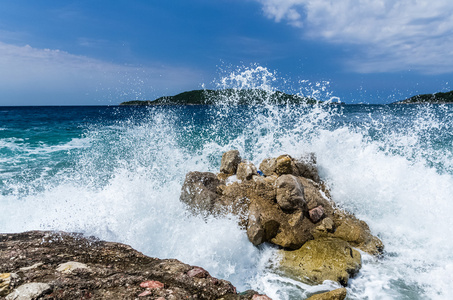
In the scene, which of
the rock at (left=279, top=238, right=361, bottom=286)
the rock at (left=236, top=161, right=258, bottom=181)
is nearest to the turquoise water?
the rock at (left=279, top=238, right=361, bottom=286)

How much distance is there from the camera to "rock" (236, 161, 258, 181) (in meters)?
6.31

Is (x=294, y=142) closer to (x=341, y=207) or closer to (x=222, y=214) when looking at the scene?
(x=341, y=207)

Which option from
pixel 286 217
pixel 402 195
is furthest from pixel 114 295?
pixel 402 195

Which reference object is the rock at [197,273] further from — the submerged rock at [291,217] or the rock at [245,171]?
the rock at [245,171]

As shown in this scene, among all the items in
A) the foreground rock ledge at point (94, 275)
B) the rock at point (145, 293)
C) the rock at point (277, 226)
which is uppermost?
the rock at point (145, 293)

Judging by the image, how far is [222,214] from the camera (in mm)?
5543

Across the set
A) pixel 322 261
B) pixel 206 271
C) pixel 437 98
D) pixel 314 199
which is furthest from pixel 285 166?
pixel 437 98

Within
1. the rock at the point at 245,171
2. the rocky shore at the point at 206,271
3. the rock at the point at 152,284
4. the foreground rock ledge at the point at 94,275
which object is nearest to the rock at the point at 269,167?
the rocky shore at the point at 206,271

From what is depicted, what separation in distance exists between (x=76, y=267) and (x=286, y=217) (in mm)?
3696

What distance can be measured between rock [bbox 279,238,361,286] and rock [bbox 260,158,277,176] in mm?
1972

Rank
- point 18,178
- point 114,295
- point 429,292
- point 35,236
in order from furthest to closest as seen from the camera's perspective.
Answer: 1. point 18,178
2. point 429,292
3. point 35,236
4. point 114,295

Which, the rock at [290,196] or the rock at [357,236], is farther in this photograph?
the rock at [290,196]

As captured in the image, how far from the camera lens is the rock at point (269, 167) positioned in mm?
6666

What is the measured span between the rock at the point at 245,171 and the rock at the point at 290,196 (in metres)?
0.86
